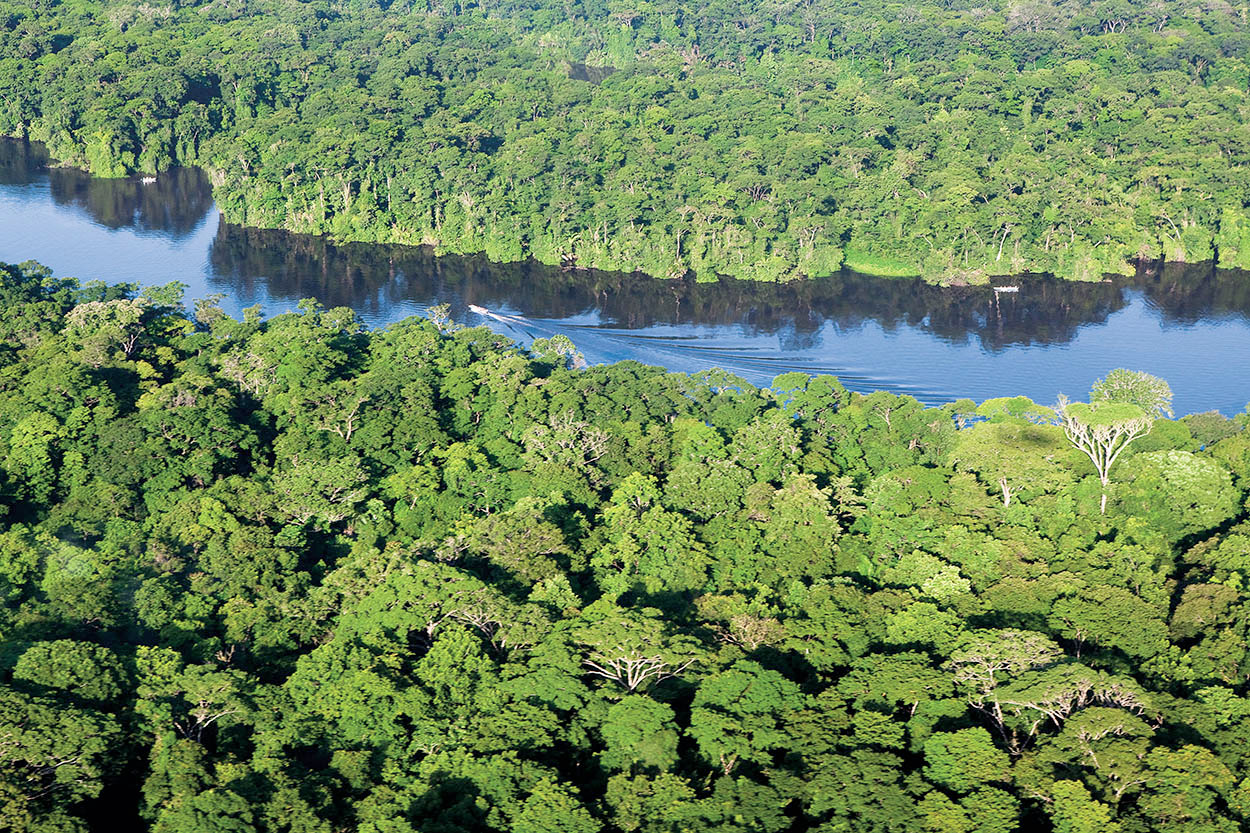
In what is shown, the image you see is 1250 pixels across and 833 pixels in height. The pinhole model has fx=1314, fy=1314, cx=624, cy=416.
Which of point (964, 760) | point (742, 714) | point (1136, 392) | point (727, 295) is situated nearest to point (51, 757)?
point (742, 714)

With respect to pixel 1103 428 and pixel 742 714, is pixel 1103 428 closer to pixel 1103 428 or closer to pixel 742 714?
pixel 1103 428

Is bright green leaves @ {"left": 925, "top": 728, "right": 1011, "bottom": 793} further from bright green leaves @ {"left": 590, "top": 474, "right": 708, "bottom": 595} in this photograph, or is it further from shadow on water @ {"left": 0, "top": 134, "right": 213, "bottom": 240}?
shadow on water @ {"left": 0, "top": 134, "right": 213, "bottom": 240}

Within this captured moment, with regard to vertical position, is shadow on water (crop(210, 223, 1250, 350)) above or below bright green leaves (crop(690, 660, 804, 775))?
above

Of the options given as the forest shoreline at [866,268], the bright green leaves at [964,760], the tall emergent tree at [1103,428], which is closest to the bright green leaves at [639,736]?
the bright green leaves at [964,760]

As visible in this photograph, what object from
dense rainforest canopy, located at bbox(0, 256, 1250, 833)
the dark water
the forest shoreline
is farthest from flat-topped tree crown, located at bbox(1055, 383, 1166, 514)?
the forest shoreline

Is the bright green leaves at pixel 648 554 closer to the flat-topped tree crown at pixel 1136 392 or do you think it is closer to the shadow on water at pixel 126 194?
the flat-topped tree crown at pixel 1136 392

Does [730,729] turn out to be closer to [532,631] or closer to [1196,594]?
[532,631]

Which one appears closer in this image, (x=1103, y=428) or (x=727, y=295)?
(x=1103, y=428)
